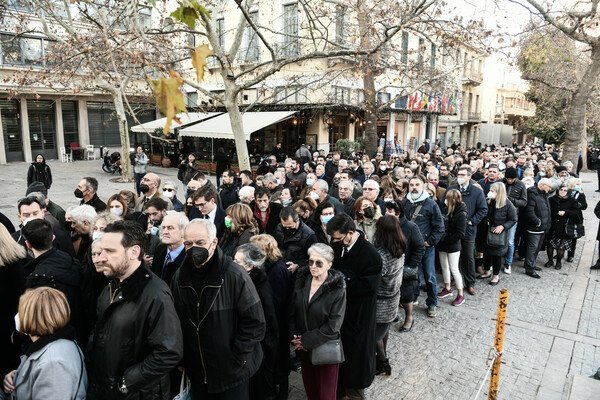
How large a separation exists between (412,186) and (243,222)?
8.52 feet

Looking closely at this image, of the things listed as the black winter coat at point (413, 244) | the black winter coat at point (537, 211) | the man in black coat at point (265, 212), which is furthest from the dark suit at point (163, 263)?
the black winter coat at point (537, 211)

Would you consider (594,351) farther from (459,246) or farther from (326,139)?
(326,139)

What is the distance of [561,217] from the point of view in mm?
7766

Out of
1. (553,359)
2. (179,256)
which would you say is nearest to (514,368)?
(553,359)

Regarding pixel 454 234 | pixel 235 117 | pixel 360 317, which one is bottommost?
pixel 360 317

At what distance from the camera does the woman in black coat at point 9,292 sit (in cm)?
322

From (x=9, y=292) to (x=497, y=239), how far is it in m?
6.58

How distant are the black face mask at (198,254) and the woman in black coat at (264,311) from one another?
0.55 m

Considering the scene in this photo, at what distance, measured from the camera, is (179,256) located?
12.1 feet

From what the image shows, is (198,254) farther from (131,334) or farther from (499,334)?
(499,334)

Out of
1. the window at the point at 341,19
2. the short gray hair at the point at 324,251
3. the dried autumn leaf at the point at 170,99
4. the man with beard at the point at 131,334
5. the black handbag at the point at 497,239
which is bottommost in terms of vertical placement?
the black handbag at the point at 497,239

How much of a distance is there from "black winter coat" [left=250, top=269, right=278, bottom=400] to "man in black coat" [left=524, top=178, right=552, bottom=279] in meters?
5.72

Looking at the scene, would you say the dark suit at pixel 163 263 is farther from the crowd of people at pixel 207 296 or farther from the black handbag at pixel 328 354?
the black handbag at pixel 328 354

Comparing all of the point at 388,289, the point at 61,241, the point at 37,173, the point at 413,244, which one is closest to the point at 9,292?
the point at 61,241
